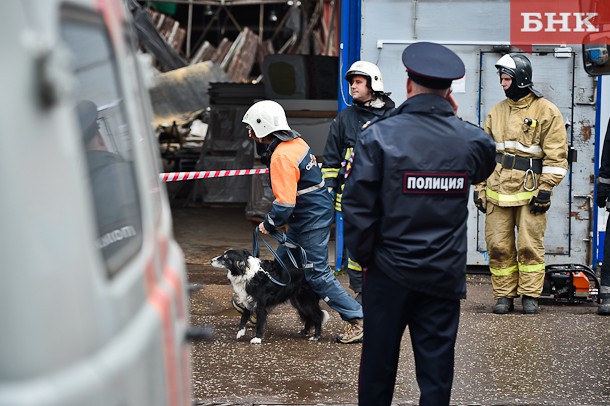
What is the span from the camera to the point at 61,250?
1561 millimetres

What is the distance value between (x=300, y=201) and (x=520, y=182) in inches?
81.8

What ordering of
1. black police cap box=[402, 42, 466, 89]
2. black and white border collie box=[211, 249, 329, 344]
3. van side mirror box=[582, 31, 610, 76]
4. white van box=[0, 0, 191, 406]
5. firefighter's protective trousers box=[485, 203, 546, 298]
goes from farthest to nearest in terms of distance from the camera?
1. firefighter's protective trousers box=[485, 203, 546, 298]
2. van side mirror box=[582, 31, 610, 76]
3. black and white border collie box=[211, 249, 329, 344]
4. black police cap box=[402, 42, 466, 89]
5. white van box=[0, 0, 191, 406]

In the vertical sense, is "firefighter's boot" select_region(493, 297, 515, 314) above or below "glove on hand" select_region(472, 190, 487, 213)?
below

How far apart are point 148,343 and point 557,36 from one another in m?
8.03

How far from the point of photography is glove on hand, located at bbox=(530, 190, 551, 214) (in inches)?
307

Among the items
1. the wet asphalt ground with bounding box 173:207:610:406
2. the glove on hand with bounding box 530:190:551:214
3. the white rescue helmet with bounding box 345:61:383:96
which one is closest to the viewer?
the wet asphalt ground with bounding box 173:207:610:406

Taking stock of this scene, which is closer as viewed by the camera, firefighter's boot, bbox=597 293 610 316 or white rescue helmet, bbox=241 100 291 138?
white rescue helmet, bbox=241 100 291 138

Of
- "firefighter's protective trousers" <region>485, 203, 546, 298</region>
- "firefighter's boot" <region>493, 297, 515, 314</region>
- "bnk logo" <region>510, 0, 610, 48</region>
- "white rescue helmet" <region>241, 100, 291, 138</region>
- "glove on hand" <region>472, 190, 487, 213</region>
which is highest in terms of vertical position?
"bnk logo" <region>510, 0, 610, 48</region>

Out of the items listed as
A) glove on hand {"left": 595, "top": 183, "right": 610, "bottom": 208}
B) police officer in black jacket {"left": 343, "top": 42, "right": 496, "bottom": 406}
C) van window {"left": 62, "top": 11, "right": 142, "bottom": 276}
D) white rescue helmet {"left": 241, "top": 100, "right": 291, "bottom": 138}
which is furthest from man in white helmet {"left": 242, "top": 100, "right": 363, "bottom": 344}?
van window {"left": 62, "top": 11, "right": 142, "bottom": 276}

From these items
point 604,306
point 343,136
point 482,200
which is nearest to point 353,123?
point 343,136

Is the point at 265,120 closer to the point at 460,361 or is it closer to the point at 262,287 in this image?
the point at 262,287

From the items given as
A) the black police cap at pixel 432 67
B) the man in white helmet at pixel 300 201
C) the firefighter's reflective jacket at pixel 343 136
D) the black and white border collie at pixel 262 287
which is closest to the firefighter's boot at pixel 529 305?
the man in white helmet at pixel 300 201

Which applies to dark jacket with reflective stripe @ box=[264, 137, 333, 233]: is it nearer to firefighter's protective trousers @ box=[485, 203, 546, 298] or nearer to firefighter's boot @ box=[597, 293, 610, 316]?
firefighter's protective trousers @ box=[485, 203, 546, 298]

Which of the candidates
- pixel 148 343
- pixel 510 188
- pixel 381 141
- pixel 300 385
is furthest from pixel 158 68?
pixel 148 343
